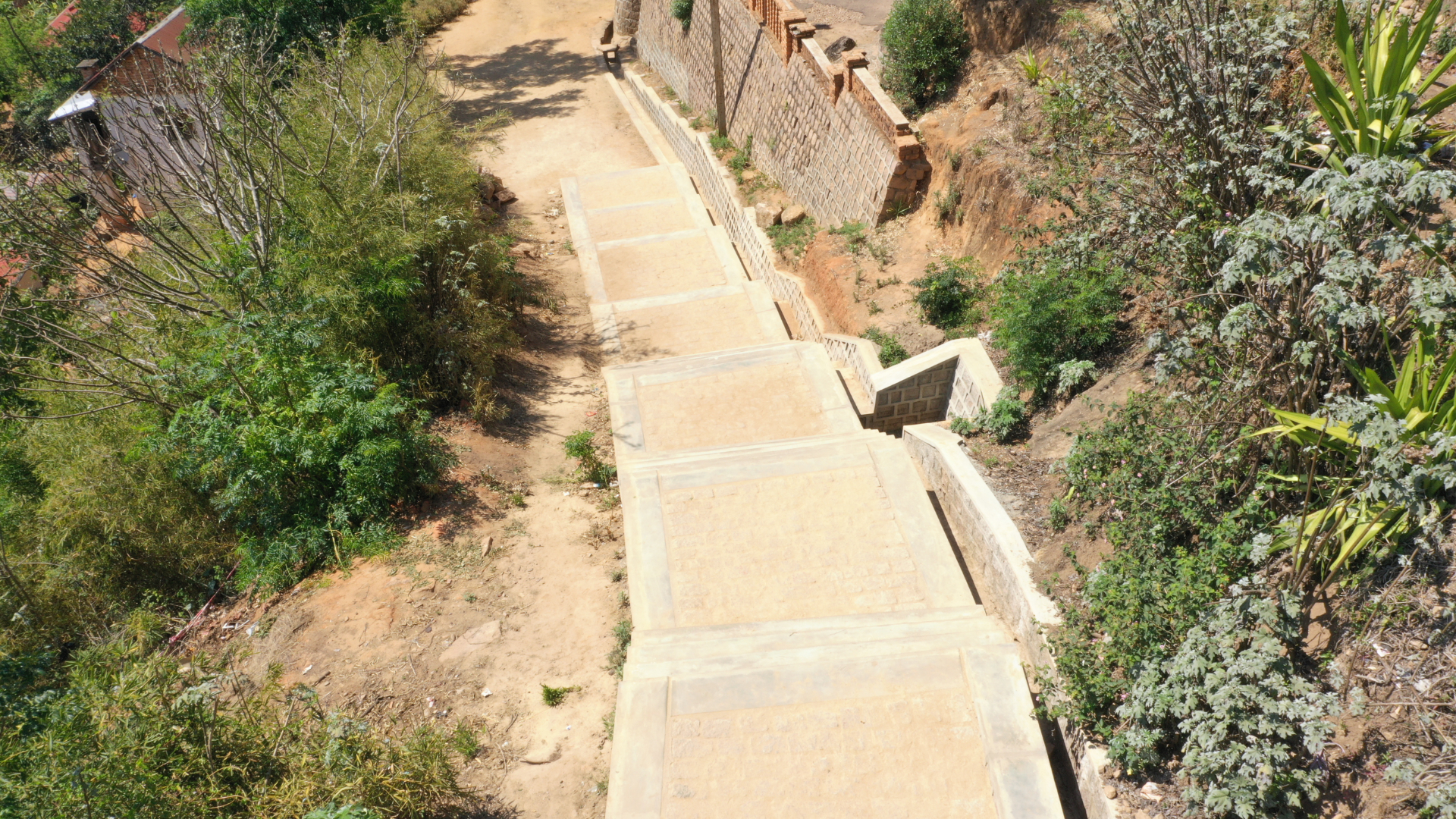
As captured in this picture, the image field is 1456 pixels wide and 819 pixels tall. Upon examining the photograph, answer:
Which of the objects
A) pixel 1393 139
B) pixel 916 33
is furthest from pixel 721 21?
pixel 1393 139

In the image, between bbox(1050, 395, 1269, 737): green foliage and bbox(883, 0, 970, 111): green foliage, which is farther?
bbox(883, 0, 970, 111): green foliage

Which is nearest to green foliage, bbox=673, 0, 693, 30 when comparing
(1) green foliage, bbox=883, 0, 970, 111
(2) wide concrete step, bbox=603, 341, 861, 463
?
(1) green foliage, bbox=883, 0, 970, 111

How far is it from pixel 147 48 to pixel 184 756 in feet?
59.5

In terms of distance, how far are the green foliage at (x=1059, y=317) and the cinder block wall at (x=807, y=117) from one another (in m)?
4.40

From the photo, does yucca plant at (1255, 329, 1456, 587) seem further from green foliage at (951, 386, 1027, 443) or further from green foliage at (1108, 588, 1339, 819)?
green foliage at (951, 386, 1027, 443)

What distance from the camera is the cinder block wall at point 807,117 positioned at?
11.7m

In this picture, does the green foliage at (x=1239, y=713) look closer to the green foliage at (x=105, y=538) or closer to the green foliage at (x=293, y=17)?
the green foliage at (x=105, y=538)

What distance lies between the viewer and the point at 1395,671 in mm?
4395

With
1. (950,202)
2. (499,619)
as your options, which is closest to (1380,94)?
(950,202)

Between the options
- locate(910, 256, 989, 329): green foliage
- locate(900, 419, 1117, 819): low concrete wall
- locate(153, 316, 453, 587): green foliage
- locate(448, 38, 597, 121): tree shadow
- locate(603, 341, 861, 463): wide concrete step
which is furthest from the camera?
locate(448, 38, 597, 121): tree shadow

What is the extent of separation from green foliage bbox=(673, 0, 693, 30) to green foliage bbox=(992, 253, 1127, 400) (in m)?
14.5

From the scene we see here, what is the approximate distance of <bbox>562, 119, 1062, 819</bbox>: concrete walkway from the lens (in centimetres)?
529

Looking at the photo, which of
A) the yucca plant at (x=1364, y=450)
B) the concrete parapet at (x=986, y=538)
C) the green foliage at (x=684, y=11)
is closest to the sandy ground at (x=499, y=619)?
the concrete parapet at (x=986, y=538)

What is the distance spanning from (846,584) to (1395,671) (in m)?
3.46
